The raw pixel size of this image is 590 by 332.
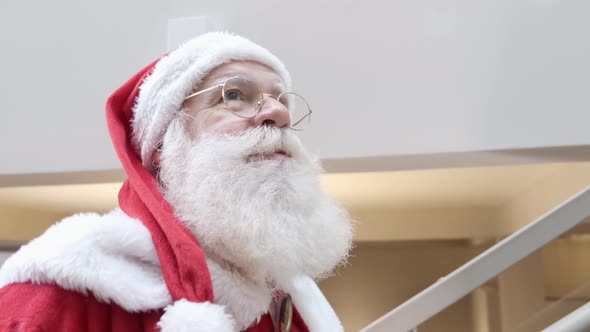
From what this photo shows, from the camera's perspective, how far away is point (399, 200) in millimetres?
3842

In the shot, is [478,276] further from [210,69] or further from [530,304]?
[210,69]

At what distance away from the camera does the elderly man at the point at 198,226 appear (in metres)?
0.62

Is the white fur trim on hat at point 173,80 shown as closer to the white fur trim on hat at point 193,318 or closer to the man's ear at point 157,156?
the man's ear at point 157,156

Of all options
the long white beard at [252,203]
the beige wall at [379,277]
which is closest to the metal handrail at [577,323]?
the long white beard at [252,203]

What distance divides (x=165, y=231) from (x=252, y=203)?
0.45ft

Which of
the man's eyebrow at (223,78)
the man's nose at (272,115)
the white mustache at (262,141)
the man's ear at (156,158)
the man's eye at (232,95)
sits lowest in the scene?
the man's ear at (156,158)

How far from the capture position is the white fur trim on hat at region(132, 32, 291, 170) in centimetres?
85

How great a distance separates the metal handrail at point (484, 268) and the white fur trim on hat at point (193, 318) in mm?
629

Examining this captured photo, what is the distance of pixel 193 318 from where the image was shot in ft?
1.96

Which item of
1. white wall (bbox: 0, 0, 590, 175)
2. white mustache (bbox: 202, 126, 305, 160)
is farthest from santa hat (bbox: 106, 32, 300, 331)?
white wall (bbox: 0, 0, 590, 175)

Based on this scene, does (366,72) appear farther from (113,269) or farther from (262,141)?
(113,269)

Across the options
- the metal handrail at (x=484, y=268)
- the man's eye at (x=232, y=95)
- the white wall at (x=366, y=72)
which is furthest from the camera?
the white wall at (x=366, y=72)

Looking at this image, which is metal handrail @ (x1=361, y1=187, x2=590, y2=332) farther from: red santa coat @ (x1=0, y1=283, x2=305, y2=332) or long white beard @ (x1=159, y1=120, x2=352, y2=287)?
red santa coat @ (x1=0, y1=283, x2=305, y2=332)

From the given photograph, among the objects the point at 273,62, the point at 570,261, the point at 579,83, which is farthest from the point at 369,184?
the point at 273,62
